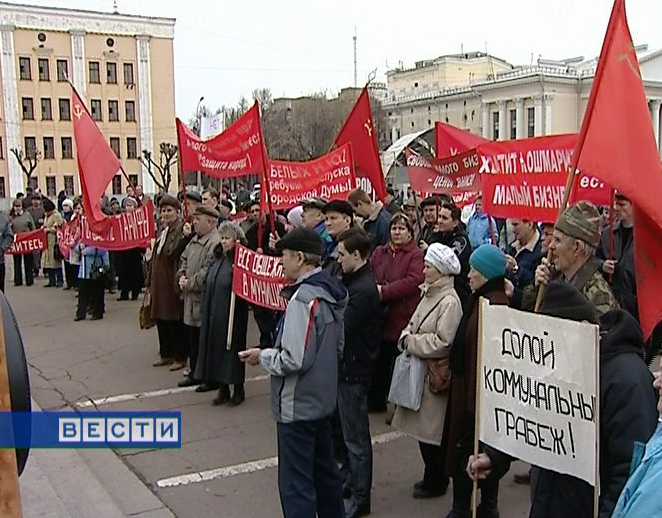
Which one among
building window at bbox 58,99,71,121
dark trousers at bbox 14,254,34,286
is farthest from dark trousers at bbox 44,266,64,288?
building window at bbox 58,99,71,121

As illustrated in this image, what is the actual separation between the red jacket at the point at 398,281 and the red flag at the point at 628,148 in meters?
2.29

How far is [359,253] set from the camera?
15.8 ft

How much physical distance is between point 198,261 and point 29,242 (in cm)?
826

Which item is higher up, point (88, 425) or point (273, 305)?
point (273, 305)

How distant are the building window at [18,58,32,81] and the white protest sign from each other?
218 feet

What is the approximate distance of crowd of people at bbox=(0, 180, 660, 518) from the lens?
2945mm

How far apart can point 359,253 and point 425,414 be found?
1114 mm

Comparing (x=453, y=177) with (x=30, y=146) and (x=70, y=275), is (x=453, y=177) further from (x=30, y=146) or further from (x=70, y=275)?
(x=30, y=146)

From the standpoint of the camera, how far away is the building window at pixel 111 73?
212 feet

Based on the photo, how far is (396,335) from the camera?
621cm

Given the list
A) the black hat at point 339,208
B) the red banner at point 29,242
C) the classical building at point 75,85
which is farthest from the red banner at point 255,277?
the classical building at point 75,85

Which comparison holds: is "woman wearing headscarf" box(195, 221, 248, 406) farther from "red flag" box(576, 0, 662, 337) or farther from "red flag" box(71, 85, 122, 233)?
"red flag" box(576, 0, 662, 337)

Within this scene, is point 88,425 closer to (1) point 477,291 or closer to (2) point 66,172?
(1) point 477,291

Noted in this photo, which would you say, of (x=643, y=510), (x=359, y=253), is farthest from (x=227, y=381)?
(x=643, y=510)
